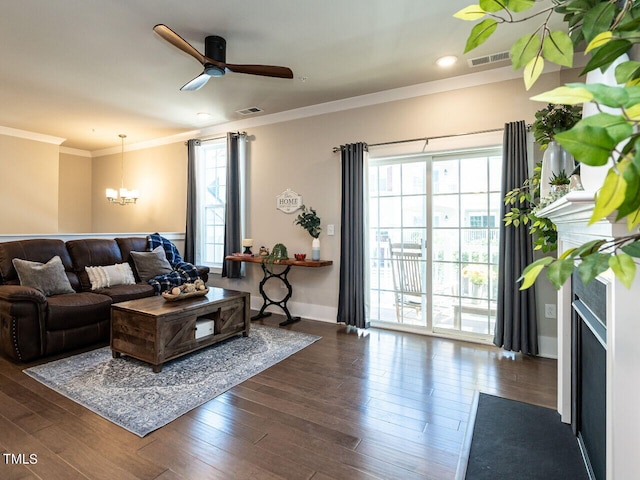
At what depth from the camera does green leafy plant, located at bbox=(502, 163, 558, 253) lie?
100 inches

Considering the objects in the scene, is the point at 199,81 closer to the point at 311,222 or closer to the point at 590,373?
the point at 311,222

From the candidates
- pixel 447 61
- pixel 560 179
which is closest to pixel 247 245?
pixel 447 61

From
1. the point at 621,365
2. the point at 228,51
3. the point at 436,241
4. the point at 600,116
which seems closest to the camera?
the point at 600,116

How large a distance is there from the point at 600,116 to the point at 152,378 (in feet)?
9.85

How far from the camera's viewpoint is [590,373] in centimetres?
163

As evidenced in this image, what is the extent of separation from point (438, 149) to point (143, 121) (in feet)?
13.6

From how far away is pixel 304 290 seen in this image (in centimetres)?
451

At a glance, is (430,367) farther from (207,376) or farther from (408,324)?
(207,376)

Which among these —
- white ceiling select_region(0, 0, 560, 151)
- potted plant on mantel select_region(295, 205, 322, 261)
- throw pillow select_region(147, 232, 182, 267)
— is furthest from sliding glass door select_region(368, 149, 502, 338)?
throw pillow select_region(147, 232, 182, 267)

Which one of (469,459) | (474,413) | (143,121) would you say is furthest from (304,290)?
(143,121)

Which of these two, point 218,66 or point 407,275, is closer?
point 218,66

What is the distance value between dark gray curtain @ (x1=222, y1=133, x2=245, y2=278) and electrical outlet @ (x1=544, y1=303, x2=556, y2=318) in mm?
3664

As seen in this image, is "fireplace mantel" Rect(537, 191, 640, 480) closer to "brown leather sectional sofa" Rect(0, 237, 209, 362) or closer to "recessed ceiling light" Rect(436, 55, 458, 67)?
"recessed ceiling light" Rect(436, 55, 458, 67)

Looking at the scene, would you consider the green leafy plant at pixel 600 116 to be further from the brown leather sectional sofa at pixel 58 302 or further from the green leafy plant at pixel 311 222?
the brown leather sectional sofa at pixel 58 302
